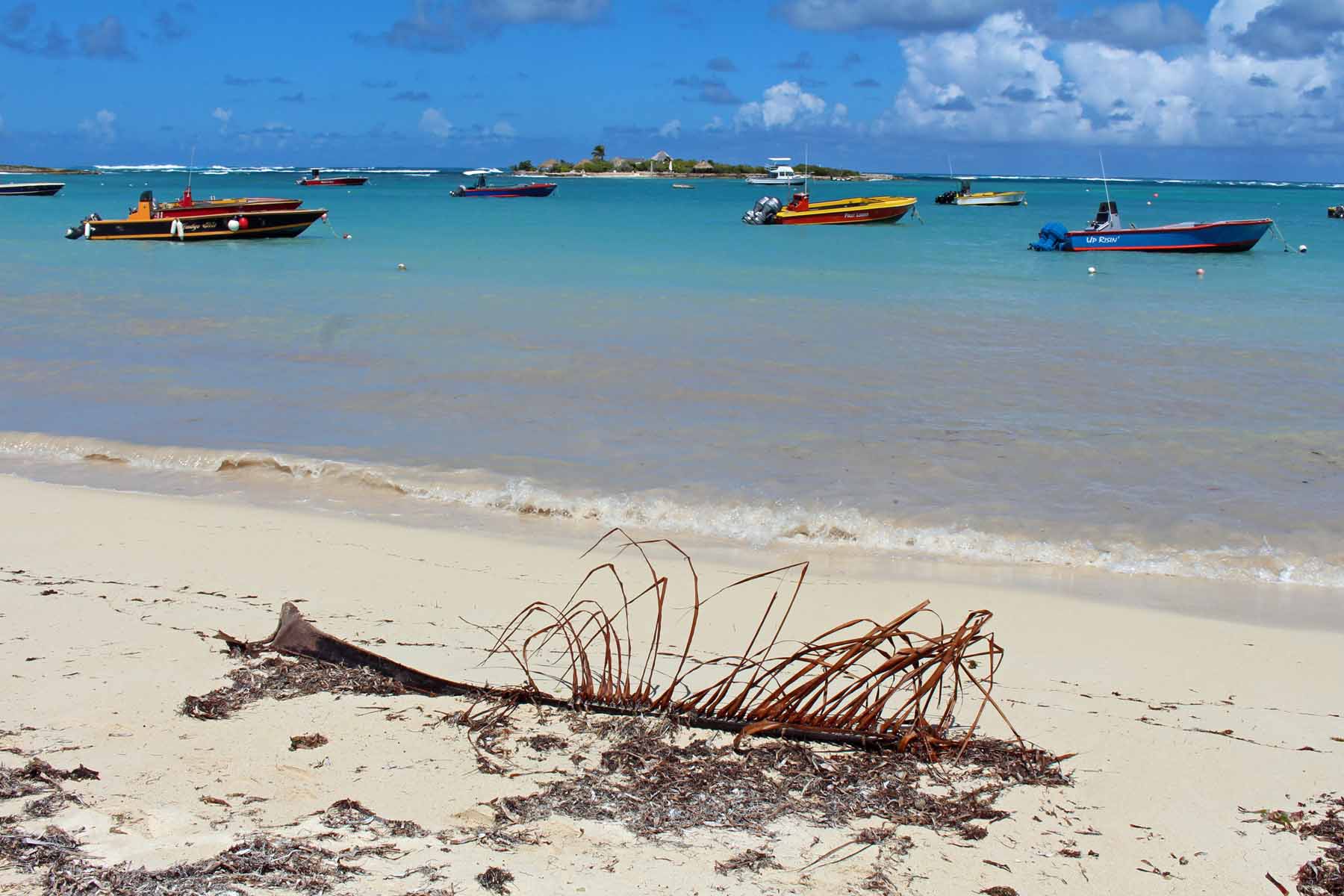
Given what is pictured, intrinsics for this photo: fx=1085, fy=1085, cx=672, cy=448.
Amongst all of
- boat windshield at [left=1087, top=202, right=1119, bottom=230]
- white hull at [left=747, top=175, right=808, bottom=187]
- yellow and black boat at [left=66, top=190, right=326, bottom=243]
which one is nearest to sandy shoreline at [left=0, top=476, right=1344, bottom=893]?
yellow and black boat at [left=66, top=190, right=326, bottom=243]

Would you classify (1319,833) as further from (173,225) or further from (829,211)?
(829,211)

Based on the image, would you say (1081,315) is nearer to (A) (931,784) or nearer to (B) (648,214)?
(A) (931,784)

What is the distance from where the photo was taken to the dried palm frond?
3158mm

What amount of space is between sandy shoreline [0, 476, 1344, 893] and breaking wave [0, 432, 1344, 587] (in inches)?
14.9

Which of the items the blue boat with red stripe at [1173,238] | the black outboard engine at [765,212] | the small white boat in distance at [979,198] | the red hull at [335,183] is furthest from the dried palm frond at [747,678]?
the red hull at [335,183]

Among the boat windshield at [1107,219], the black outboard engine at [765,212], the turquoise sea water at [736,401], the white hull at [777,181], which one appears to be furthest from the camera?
the white hull at [777,181]

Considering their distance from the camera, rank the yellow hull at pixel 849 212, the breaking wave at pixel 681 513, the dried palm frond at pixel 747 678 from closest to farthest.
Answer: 1. the dried palm frond at pixel 747 678
2. the breaking wave at pixel 681 513
3. the yellow hull at pixel 849 212

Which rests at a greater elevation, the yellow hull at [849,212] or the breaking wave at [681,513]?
the yellow hull at [849,212]

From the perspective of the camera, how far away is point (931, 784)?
3.10m

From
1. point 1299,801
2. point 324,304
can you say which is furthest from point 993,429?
point 324,304

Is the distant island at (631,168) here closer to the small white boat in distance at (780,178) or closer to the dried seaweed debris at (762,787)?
the small white boat in distance at (780,178)

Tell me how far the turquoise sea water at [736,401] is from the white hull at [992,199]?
5113 centimetres

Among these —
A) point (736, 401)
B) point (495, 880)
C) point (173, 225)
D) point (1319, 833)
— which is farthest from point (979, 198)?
point (495, 880)

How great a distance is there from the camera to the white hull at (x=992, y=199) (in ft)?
237
